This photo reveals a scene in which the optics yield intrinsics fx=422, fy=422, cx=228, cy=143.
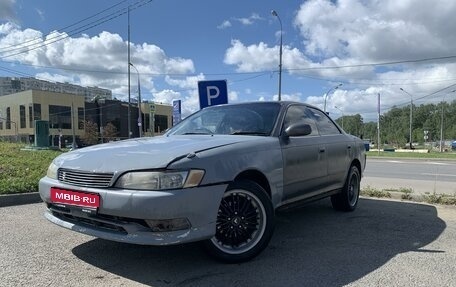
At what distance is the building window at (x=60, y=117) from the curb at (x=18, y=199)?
8321 cm

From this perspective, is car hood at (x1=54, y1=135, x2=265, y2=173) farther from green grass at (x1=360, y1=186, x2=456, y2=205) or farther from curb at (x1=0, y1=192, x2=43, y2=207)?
green grass at (x1=360, y1=186, x2=456, y2=205)

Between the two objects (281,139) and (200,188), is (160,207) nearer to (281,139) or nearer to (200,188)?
(200,188)

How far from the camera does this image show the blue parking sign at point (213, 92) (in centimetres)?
929

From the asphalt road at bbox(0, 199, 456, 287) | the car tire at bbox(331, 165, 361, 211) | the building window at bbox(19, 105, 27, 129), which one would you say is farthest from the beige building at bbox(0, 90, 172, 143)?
the asphalt road at bbox(0, 199, 456, 287)

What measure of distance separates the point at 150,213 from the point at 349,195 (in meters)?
3.91

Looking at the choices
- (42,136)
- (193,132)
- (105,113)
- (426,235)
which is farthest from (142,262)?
(105,113)

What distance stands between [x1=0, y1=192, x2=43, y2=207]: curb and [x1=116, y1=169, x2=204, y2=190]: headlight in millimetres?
4193

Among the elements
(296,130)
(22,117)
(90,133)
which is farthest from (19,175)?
(22,117)

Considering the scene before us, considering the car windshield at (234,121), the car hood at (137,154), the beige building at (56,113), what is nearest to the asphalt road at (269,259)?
the car hood at (137,154)

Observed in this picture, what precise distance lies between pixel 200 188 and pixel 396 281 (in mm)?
1799

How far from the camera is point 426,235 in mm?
5074

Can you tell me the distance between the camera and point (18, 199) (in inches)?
271

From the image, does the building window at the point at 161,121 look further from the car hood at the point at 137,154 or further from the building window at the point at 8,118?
the car hood at the point at 137,154

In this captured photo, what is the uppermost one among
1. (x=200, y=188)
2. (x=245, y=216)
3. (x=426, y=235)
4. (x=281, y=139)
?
(x=281, y=139)
